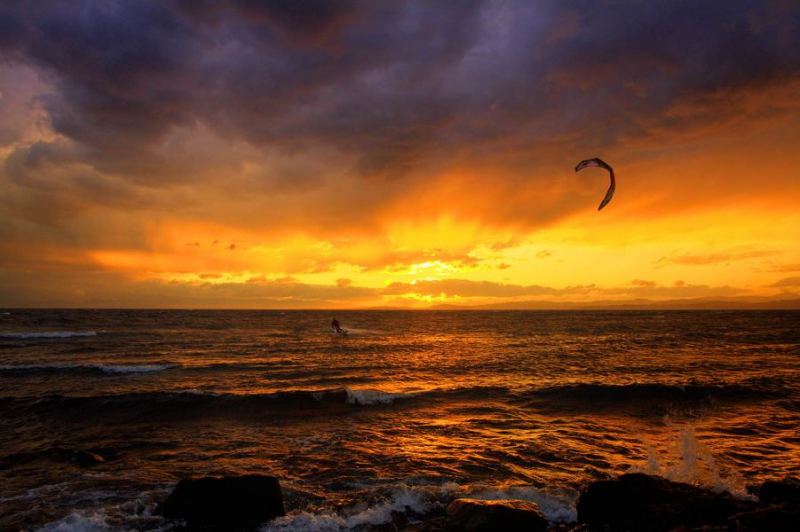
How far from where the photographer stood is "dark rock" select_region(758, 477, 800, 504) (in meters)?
8.61

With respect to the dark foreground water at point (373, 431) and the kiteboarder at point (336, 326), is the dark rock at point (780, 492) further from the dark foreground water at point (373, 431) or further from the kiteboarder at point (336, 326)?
the kiteboarder at point (336, 326)

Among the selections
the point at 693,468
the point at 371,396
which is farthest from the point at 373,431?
the point at 693,468

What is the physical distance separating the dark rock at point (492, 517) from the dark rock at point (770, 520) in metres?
3.21

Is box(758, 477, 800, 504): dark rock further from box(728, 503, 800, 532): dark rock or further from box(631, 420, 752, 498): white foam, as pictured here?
Result: box(728, 503, 800, 532): dark rock

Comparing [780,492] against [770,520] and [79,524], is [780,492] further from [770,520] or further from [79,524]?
[79,524]

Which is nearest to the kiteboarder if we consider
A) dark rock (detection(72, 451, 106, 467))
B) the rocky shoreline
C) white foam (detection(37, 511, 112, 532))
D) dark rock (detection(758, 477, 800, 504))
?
dark rock (detection(72, 451, 106, 467))

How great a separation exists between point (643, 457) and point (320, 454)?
399 inches

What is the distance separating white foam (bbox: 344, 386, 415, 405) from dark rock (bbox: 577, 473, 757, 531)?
1391cm

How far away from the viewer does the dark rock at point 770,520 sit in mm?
6473

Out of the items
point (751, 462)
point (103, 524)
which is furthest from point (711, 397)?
point (103, 524)

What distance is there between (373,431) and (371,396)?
227 inches

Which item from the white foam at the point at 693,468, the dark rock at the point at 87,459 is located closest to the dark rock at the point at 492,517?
the white foam at the point at 693,468

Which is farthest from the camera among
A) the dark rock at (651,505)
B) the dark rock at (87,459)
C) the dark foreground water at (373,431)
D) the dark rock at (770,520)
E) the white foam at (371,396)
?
the white foam at (371,396)

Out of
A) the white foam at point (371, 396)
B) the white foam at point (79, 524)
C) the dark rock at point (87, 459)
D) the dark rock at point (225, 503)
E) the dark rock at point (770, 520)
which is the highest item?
the dark rock at point (770, 520)
